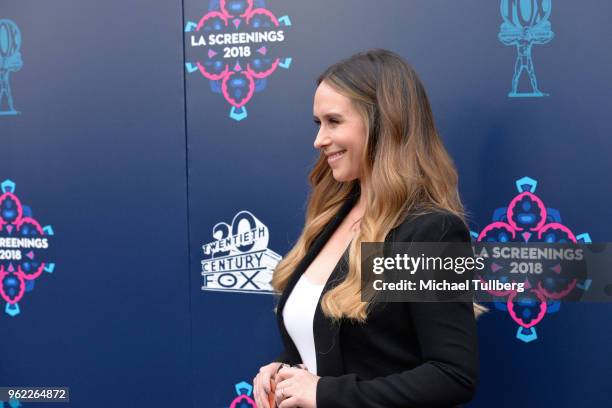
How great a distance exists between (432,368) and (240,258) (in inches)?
41.7

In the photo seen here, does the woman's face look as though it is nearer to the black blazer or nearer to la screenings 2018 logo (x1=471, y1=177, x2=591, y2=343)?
the black blazer

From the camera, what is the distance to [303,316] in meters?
1.56

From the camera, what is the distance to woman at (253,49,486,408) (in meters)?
1.38

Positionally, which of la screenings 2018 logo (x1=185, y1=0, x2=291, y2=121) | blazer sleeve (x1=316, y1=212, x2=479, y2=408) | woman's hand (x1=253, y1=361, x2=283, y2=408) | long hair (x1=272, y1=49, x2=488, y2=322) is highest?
la screenings 2018 logo (x1=185, y1=0, x2=291, y2=121)

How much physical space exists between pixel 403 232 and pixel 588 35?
2.95 ft

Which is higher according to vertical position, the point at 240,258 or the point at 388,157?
the point at 388,157

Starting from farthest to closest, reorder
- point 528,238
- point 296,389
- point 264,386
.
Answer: point 528,238 → point 264,386 → point 296,389

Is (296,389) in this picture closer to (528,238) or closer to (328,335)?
(328,335)

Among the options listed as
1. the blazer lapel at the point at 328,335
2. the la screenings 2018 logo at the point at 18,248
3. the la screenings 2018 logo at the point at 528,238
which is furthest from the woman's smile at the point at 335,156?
the la screenings 2018 logo at the point at 18,248

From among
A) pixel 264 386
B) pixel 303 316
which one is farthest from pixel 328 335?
pixel 264 386

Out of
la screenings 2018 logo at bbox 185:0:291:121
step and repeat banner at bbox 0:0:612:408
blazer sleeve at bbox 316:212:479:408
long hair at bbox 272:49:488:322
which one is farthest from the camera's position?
la screenings 2018 logo at bbox 185:0:291:121

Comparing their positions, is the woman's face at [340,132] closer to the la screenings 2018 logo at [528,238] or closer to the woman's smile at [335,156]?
the woman's smile at [335,156]

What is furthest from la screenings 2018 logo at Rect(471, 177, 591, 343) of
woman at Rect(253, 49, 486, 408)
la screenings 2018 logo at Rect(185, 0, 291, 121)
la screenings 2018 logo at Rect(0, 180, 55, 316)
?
la screenings 2018 logo at Rect(0, 180, 55, 316)

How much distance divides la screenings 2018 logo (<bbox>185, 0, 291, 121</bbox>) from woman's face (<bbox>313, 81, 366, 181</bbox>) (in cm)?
61
